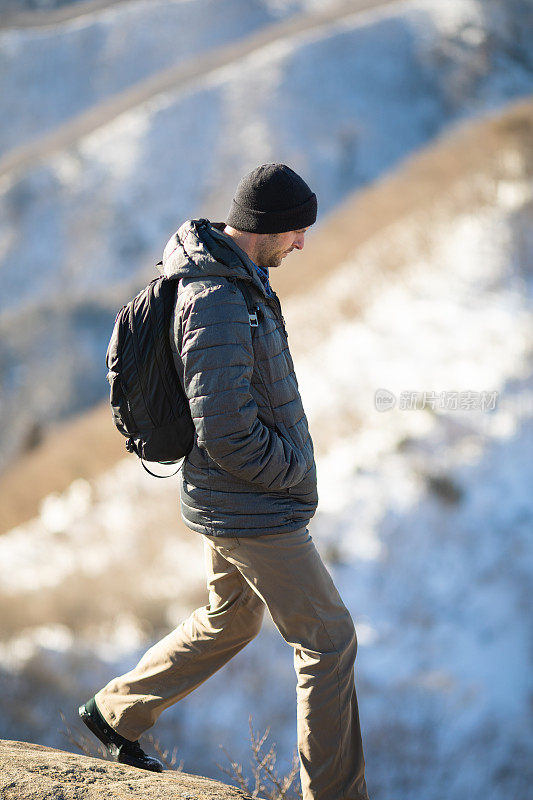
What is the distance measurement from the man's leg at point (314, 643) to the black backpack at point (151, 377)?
16.0 inches

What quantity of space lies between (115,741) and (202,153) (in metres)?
15.5

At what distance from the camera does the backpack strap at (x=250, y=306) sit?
250 cm

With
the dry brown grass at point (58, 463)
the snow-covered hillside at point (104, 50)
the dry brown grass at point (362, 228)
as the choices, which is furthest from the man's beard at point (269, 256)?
the snow-covered hillside at point (104, 50)

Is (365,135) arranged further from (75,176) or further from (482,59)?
(75,176)

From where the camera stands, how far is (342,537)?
7.21 meters

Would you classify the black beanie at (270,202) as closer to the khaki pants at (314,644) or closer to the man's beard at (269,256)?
the man's beard at (269,256)

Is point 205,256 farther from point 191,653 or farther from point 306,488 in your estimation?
point 191,653

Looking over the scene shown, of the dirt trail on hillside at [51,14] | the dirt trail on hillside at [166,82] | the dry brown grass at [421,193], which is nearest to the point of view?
the dry brown grass at [421,193]

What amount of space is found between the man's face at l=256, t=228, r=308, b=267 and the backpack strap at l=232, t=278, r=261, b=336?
0.20 metres

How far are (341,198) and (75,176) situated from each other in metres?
6.27

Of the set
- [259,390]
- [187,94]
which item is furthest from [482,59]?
[259,390]

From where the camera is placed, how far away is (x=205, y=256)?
2436mm

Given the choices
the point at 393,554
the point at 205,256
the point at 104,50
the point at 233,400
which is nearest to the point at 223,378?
the point at 233,400

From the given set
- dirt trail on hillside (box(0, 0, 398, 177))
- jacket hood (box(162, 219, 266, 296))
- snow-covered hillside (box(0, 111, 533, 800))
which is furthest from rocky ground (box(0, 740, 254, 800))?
dirt trail on hillside (box(0, 0, 398, 177))
